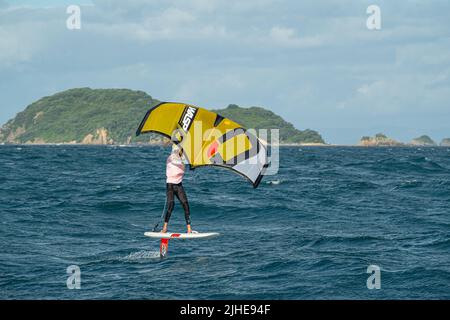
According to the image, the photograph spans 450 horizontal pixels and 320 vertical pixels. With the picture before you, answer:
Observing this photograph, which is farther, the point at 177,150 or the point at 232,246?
the point at 232,246

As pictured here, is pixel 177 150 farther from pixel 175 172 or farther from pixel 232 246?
pixel 232 246

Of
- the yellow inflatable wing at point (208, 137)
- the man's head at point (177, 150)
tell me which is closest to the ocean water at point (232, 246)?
the yellow inflatable wing at point (208, 137)

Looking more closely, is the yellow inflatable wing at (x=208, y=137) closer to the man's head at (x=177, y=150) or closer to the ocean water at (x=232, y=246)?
the man's head at (x=177, y=150)

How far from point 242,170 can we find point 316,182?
27564mm

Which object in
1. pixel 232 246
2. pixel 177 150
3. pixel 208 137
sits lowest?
pixel 232 246

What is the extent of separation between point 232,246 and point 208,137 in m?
3.95

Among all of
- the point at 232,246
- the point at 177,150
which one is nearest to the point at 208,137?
the point at 177,150

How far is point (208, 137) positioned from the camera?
17.1m

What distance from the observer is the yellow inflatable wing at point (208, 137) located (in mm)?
16797

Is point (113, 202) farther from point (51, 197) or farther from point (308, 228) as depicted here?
point (308, 228)

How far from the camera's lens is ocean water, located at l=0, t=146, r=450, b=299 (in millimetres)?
14750

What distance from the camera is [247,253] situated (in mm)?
18484

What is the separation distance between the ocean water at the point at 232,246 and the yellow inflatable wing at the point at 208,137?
2480mm
